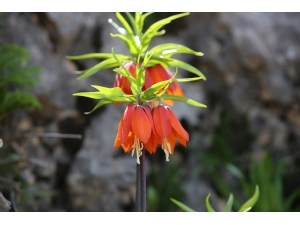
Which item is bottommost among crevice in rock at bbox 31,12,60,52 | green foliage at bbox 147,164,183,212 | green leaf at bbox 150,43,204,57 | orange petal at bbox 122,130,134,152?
green foliage at bbox 147,164,183,212

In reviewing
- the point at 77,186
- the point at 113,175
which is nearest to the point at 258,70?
the point at 113,175

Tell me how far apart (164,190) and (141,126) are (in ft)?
4.13

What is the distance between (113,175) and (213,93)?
2.46ft

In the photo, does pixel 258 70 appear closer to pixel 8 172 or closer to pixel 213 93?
pixel 213 93

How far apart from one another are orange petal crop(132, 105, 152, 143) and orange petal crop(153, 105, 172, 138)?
0.07 ft

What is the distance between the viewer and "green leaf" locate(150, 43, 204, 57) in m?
0.93

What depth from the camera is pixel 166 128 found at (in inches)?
32.4

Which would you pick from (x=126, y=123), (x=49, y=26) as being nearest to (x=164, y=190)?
(x=49, y=26)

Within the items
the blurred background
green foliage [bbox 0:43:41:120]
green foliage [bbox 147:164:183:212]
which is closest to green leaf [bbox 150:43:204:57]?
green foliage [bbox 0:43:41:120]

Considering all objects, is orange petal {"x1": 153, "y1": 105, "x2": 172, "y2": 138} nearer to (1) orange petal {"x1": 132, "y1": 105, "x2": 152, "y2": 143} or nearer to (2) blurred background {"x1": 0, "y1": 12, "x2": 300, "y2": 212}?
(1) orange petal {"x1": 132, "y1": 105, "x2": 152, "y2": 143}

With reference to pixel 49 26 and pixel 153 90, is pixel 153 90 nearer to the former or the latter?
pixel 153 90

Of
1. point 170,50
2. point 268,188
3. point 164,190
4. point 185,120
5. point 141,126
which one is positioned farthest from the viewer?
point 185,120

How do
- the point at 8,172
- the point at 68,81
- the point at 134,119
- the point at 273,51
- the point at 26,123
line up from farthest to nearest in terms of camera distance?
the point at 273,51, the point at 68,81, the point at 26,123, the point at 8,172, the point at 134,119

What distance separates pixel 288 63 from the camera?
88.7 inches
